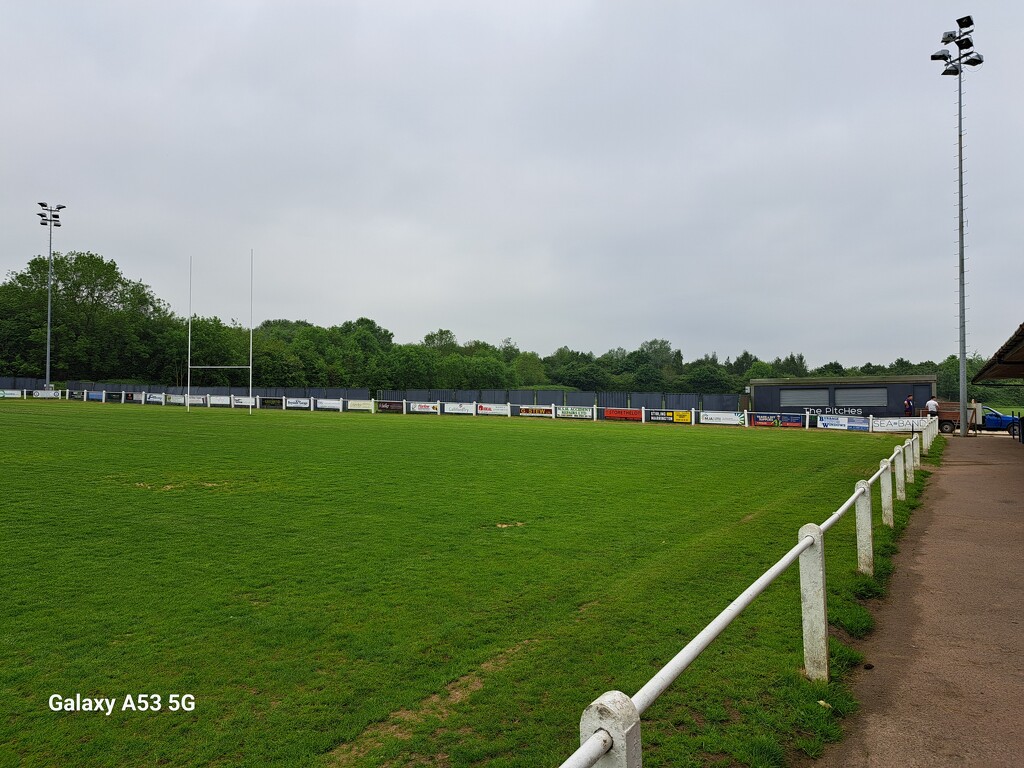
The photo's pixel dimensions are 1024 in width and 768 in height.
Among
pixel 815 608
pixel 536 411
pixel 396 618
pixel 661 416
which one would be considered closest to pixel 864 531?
pixel 815 608

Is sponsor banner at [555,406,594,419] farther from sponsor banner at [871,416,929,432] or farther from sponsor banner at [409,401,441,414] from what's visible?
sponsor banner at [871,416,929,432]

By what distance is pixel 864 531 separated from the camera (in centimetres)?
608

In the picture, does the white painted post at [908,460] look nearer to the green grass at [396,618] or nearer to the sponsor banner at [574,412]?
the green grass at [396,618]

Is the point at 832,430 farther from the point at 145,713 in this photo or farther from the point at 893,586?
the point at 145,713

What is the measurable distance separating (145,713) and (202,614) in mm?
1486

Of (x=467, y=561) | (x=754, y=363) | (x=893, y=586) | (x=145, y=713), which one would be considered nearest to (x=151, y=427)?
(x=467, y=561)

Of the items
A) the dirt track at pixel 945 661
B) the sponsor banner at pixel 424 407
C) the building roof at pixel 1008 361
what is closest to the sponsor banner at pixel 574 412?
the sponsor banner at pixel 424 407

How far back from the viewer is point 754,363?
5241 inches

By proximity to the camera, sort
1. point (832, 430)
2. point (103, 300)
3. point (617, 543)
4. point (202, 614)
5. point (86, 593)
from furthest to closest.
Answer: point (103, 300)
point (832, 430)
point (617, 543)
point (86, 593)
point (202, 614)

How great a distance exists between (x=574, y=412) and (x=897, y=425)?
2002 centimetres

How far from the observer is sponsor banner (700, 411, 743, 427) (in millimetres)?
37562

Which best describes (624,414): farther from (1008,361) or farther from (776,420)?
(1008,361)

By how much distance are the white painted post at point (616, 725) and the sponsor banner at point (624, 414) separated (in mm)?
39843

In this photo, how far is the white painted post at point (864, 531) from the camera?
5.90 m
